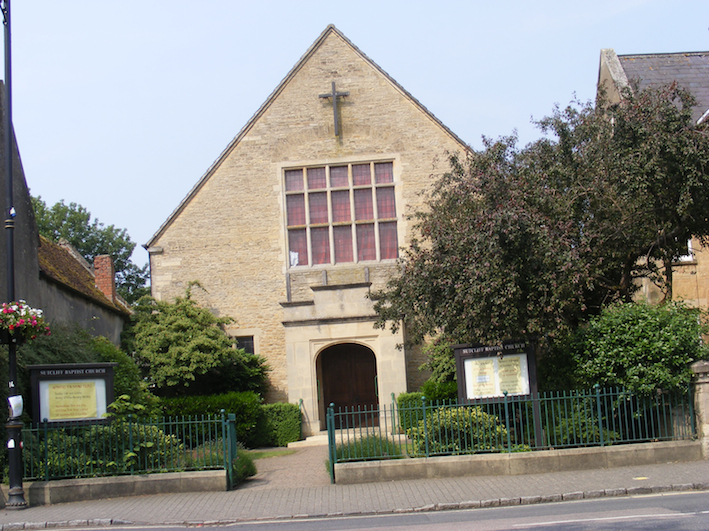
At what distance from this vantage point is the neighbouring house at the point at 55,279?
51.5ft

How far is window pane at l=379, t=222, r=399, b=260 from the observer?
2119 centimetres

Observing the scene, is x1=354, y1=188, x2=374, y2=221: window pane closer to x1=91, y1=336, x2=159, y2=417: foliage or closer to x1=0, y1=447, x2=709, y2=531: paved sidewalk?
x1=91, y1=336, x2=159, y2=417: foliage

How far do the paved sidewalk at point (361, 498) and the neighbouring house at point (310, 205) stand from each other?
375 inches

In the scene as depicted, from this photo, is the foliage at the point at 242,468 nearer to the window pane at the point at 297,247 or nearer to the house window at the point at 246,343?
the house window at the point at 246,343

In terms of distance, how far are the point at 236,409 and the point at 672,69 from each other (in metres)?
15.6

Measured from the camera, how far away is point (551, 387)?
1308cm

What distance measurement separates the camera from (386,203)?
21422mm

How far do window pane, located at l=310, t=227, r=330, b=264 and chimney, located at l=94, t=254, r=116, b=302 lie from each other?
7228mm

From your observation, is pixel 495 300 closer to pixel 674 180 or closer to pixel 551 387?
pixel 551 387

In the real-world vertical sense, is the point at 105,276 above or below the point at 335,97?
below

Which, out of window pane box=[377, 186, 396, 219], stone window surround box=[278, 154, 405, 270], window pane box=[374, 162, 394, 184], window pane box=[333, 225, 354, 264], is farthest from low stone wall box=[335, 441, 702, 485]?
window pane box=[374, 162, 394, 184]

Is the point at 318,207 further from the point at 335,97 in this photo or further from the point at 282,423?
the point at 282,423

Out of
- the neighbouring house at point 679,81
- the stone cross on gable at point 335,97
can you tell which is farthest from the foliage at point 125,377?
the neighbouring house at point 679,81

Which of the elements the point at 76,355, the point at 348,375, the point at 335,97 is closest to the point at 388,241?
the point at 348,375
